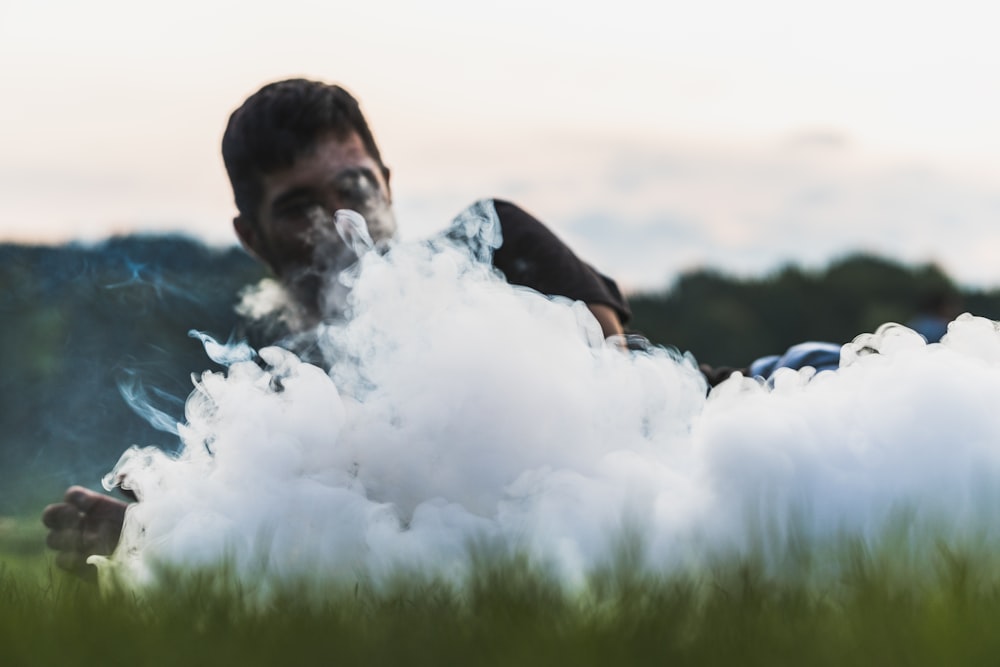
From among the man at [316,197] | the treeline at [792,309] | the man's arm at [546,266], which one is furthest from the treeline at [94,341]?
the treeline at [792,309]

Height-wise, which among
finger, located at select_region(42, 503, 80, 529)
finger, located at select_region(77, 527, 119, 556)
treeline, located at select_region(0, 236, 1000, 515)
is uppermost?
treeline, located at select_region(0, 236, 1000, 515)

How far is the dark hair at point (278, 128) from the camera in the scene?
12.1 feet

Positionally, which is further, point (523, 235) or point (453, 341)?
point (523, 235)

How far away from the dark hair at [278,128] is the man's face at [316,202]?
4 cm

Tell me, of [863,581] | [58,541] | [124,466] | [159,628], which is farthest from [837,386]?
[58,541]

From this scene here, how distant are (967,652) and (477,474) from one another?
102 cm

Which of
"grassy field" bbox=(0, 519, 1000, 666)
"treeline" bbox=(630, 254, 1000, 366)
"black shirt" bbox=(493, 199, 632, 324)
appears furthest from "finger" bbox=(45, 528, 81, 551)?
"treeline" bbox=(630, 254, 1000, 366)

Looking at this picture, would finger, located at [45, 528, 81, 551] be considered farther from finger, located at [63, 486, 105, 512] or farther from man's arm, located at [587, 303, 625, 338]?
man's arm, located at [587, 303, 625, 338]

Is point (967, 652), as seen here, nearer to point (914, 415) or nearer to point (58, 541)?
point (914, 415)

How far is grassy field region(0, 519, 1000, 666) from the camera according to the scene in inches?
57.2

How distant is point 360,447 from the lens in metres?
2.29

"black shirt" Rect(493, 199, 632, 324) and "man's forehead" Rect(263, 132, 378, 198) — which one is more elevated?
"man's forehead" Rect(263, 132, 378, 198)

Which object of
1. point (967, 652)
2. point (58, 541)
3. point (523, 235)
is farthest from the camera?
point (523, 235)

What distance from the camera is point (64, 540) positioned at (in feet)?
9.29
